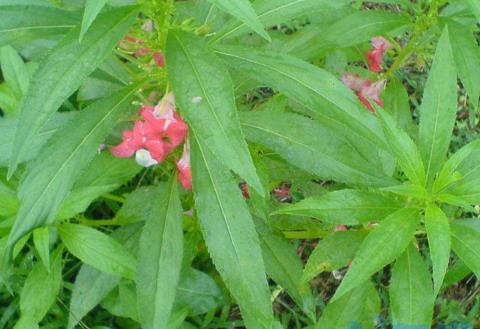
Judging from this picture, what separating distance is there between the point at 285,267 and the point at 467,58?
75cm

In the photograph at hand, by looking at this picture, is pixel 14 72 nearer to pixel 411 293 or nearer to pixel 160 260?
pixel 160 260

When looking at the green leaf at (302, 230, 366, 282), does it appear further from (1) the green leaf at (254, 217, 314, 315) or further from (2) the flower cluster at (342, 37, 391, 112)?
(2) the flower cluster at (342, 37, 391, 112)

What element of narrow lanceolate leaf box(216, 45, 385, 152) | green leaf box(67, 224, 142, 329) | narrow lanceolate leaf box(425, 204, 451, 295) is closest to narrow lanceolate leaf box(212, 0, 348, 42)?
narrow lanceolate leaf box(216, 45, 385, 152)

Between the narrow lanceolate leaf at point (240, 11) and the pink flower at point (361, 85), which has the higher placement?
the narrow lanceolate leaf at point (240, 11)

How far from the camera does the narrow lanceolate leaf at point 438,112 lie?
1571 mm

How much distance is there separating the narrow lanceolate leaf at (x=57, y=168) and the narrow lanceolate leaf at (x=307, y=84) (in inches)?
12.4

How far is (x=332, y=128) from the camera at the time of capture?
1670 millimetres

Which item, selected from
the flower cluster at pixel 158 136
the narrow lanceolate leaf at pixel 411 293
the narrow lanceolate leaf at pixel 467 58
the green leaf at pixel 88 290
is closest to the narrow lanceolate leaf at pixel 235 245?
the flower cluster at pixel 158 136

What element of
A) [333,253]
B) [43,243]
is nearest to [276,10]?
[333,253]

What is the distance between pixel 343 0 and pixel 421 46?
594mm

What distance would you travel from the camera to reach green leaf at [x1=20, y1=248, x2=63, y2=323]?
1.85 meters

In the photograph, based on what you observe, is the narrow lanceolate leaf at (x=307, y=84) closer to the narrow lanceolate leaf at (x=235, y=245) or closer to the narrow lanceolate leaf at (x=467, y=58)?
the narrow lanceolate leaf at (x=235, y=245)

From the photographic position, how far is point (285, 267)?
1887mm

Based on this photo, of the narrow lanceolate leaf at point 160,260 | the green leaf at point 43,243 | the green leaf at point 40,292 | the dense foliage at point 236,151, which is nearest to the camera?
the dense foliage at point 236,151
